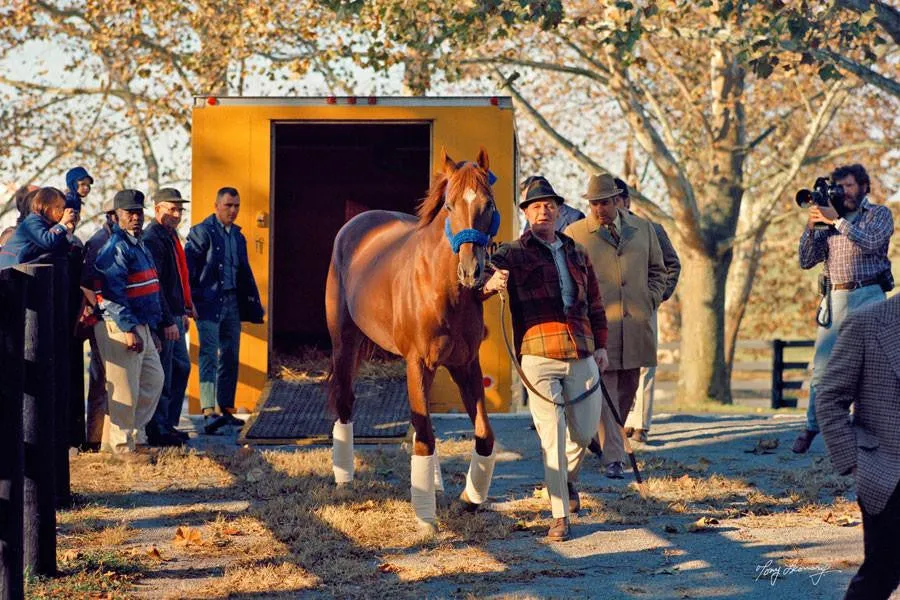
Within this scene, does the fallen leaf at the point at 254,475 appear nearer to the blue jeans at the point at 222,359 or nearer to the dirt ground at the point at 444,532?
the dirt ground at the point at 444,532

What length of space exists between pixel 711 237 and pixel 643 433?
10192mm

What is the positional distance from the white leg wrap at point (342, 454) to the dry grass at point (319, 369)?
387 cm

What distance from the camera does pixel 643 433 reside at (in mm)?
11273

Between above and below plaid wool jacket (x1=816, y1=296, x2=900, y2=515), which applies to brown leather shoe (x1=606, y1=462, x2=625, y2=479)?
below

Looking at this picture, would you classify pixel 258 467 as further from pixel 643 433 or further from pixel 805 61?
pixel 805 61

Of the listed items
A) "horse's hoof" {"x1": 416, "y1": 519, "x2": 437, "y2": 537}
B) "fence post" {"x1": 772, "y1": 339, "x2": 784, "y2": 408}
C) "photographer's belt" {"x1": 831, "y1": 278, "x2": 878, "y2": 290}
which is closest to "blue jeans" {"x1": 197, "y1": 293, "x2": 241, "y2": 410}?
"horse's hoof" {"x1": 416, "y1": 519, "x2": 437, "y2": 537}

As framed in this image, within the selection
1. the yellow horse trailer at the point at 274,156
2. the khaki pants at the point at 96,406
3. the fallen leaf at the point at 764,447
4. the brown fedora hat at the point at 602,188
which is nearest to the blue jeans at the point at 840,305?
the fallen leaf at the point at 764,447

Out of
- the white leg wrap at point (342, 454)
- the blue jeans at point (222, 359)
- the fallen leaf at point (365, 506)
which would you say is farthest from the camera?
the blue jeans at point (222, 359)

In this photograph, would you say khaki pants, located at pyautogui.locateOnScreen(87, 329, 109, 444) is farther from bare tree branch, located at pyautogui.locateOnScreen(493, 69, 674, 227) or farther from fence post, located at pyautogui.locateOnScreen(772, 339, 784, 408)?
bare tree branch, located at pyautogui.locateOnScreen(493, 69, 674, 227)

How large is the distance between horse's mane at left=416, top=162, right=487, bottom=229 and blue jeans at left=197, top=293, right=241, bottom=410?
4.72 meters

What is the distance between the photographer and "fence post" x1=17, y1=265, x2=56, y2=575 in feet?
20.1

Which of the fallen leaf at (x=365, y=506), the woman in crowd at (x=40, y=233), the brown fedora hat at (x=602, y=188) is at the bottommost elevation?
the fallen leaf at (x=365, y=506)

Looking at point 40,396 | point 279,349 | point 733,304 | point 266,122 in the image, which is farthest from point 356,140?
point 733,304

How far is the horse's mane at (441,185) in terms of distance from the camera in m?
6.89
